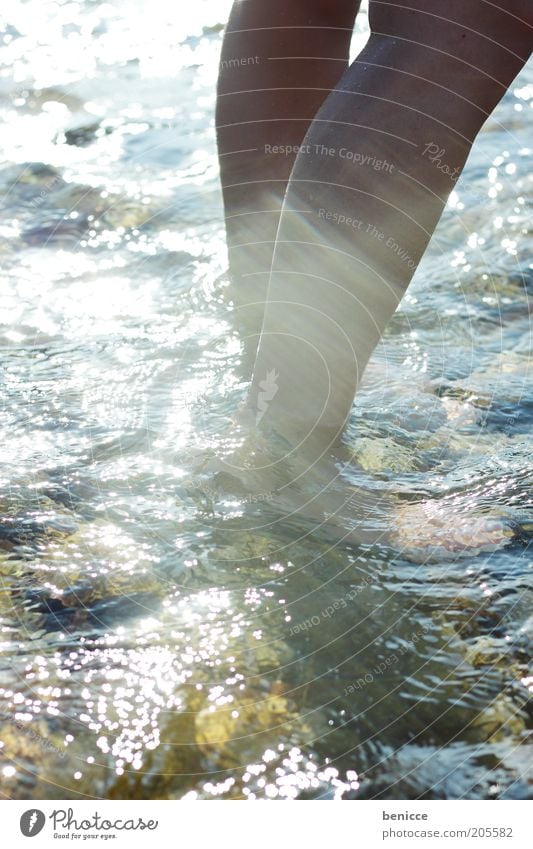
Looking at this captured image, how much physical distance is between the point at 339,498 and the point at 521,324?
3.44 ft

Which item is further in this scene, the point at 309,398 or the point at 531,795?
the point at 309,398

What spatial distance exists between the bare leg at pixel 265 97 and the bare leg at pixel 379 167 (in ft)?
1.43

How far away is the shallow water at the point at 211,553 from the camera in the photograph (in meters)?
1.14

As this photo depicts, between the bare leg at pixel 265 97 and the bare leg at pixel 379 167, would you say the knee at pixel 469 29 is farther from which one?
the bare leg at pixel 265 97

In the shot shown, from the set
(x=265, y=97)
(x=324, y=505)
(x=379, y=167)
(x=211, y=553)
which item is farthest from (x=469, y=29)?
(x=211, y=553)

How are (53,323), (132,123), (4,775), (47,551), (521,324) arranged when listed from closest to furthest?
(4,775) < (47,551) < (53,323) < (521,324) < (132,123)

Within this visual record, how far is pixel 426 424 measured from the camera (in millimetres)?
1909
